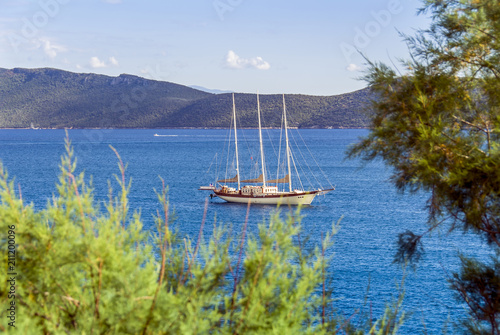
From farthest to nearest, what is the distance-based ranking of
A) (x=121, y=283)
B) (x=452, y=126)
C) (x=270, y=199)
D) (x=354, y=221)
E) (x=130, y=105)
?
(x=130, y=105)
(x=270, y=199)
(x=354, y=221)
(x=452, y=126)
(x=121, y=283)

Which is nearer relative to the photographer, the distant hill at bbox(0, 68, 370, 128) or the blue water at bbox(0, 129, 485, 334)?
the blue water at bbox(0, 129, 485, 334)

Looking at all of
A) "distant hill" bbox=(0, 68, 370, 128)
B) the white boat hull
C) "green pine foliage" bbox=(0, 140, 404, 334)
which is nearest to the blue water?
"green pine foliage" bbox=(0, 140, 404, 334)

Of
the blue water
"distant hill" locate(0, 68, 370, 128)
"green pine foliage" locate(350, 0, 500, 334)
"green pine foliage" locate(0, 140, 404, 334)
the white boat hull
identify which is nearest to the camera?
"green pine foliage" locate(0, 140, 404, 334)

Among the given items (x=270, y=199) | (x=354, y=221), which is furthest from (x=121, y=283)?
(x=270, y=199)

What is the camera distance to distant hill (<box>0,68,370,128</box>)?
12962cm

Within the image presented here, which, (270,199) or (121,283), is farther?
(270,199)

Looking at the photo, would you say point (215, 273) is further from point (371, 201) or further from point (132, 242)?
point (371, 201)

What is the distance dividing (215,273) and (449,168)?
364 cm

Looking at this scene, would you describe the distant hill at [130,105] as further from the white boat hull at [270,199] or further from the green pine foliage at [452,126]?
the green pine foliage at [452,126]

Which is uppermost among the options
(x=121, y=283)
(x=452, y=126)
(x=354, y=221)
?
(x=452, y=126)

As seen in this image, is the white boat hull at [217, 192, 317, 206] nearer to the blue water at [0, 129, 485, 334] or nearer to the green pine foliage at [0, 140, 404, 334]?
the blue water at [0, 129, 485, 334]

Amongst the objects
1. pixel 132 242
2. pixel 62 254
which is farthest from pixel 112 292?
pixel 132 242

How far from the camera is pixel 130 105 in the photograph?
138 metres

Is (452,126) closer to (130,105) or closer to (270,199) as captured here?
(270,199)
